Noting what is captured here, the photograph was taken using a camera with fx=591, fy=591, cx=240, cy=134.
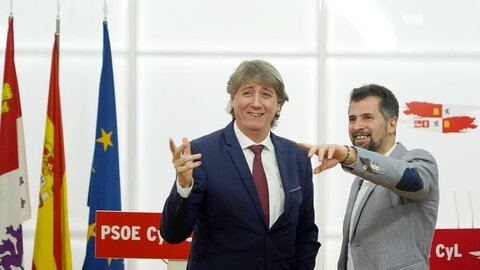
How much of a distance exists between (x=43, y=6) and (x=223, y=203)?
123 inches

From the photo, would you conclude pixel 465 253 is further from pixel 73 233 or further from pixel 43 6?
pixel 43 6

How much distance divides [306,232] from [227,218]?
0.39 meters

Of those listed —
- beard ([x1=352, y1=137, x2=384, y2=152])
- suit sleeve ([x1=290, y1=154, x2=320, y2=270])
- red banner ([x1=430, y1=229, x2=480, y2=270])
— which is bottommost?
red banner ([x1=430, y1=229, x2=480, y2=270])

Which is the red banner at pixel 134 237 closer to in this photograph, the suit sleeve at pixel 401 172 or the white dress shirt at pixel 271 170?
the white dress shirt at pixel 271 170

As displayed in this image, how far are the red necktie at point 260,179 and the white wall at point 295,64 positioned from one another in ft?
8.36

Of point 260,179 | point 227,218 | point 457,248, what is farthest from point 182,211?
point 457,248

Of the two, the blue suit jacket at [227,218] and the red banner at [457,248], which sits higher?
the blue suit jacket at [227,218]

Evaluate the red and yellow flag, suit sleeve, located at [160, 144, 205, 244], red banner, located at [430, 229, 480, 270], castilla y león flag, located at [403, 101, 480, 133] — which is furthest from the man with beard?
castilla y león flag, located at [403, 101, 480, 133]

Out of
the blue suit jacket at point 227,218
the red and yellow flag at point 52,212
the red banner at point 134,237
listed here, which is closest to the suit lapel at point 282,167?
the blue suit jacket at point 227,218

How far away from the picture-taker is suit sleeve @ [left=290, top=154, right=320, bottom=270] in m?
2.03

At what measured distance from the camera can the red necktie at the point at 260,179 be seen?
1.88 m

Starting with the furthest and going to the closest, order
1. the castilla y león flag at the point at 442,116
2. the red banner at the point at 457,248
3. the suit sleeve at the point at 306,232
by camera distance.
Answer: the castilla y león flag at the point at 442,116
the red banner at the point at 457,248
the suit sleeve at the point at 306,232

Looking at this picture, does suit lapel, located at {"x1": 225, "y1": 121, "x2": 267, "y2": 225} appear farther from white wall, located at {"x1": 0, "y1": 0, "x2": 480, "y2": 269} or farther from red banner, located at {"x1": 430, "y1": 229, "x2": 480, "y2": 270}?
white wall, located at {"x1": 0, "y1": 0, "x2": 480, "y2": 269}

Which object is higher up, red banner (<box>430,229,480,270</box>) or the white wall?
the white wall
